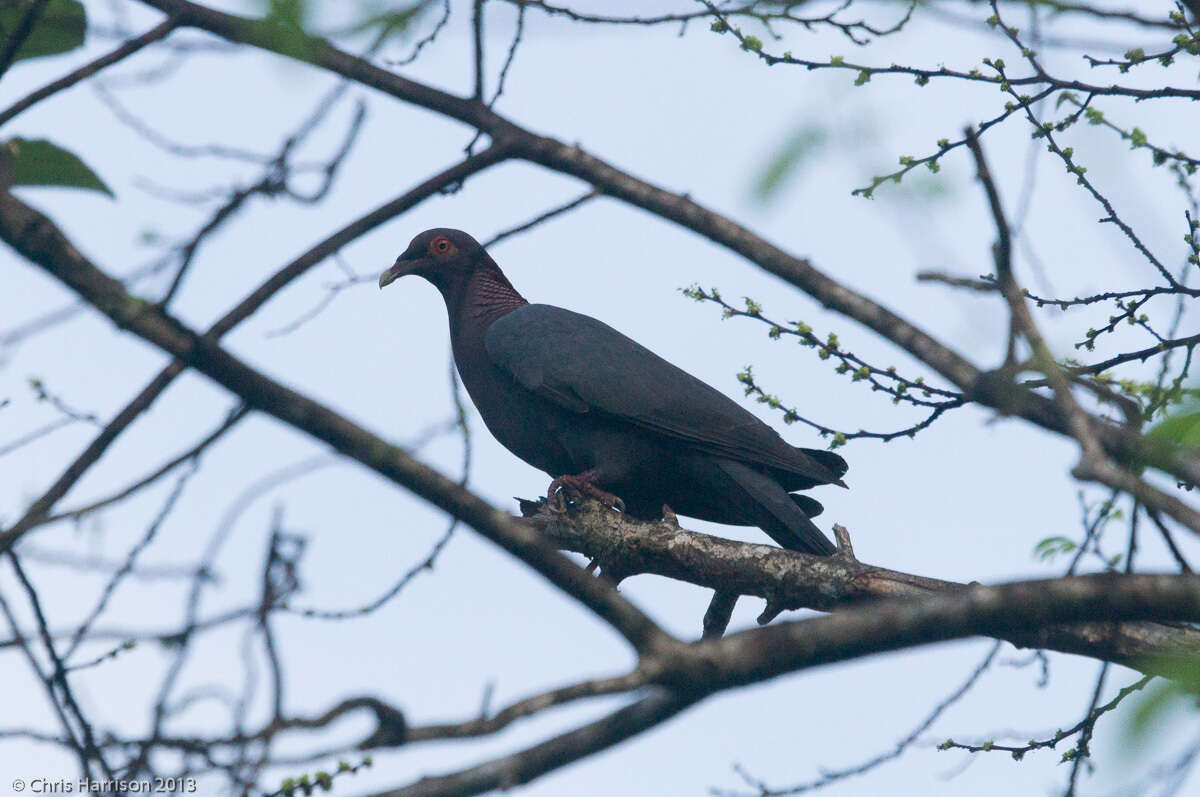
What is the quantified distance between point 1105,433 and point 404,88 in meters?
1.61

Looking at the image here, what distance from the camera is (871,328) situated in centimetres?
212

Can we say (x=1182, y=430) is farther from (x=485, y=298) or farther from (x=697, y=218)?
(x=485, y=298)

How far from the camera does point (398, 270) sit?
5.82 metres

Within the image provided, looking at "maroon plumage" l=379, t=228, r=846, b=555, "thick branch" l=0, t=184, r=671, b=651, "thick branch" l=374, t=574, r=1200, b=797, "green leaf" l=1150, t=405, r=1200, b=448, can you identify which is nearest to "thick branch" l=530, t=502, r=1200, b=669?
"maroon plumage" l=379, t=228, r=846, b=555

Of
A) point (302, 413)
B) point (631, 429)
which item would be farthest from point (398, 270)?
point (302, 413)

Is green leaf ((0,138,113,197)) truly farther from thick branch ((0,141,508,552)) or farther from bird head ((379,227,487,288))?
bird head ((379,227,487,288))

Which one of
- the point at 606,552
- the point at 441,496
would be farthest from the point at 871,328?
the point at 606,552

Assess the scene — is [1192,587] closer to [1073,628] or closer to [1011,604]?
[1011,604]

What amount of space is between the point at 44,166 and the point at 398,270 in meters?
3.87

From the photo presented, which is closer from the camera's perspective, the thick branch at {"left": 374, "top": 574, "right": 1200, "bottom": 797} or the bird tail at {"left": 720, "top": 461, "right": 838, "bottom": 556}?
the thick branch at {"left": 374, "top": 574, "right": 1200, "bottom": 797}

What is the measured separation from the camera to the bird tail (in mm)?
4246

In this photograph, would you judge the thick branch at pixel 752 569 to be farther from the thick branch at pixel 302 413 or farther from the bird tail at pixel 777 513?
the thick branch at pixel 302 413

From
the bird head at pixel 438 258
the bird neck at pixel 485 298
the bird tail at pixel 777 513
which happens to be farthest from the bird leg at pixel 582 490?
the bird head at pixel 438 258

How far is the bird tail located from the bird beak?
208 centimetres
